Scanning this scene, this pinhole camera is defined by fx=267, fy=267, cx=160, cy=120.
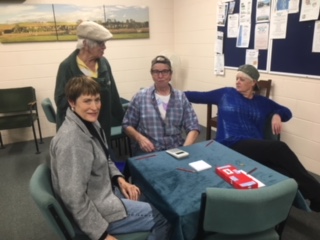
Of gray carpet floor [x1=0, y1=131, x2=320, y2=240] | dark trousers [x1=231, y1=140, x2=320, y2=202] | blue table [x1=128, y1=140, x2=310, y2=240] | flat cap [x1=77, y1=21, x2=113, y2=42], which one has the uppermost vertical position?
flat cap [x1=77, y1=21, x2=113, y2=42]

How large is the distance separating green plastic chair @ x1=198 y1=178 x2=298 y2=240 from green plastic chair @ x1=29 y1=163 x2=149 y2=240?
1.30ft

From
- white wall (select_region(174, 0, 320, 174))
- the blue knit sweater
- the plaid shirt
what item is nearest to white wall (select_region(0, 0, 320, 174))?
white wall (select_region(174, 0, 320, 174))

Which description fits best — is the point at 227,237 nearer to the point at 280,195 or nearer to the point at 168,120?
the point at 280,195

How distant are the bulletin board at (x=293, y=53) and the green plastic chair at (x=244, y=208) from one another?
1932mm

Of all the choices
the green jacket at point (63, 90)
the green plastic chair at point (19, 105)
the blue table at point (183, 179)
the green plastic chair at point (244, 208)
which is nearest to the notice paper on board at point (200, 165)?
the blue table at point (183, 179)

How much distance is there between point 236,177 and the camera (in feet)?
4.33

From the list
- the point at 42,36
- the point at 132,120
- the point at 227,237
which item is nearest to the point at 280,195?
the point at 227,237

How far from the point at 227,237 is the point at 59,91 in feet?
4.93

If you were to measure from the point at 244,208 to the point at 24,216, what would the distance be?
1.95 metres

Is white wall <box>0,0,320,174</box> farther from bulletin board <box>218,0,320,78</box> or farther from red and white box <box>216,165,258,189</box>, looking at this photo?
red and white box <box>216,165,258,189</box>

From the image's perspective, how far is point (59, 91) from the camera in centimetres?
198

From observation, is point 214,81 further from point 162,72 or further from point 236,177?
point 236,177

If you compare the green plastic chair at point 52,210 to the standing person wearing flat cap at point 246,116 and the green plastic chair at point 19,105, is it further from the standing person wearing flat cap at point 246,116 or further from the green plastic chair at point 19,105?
the green plastic chair at point 19,105

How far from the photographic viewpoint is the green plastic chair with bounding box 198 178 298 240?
39.5 inches
